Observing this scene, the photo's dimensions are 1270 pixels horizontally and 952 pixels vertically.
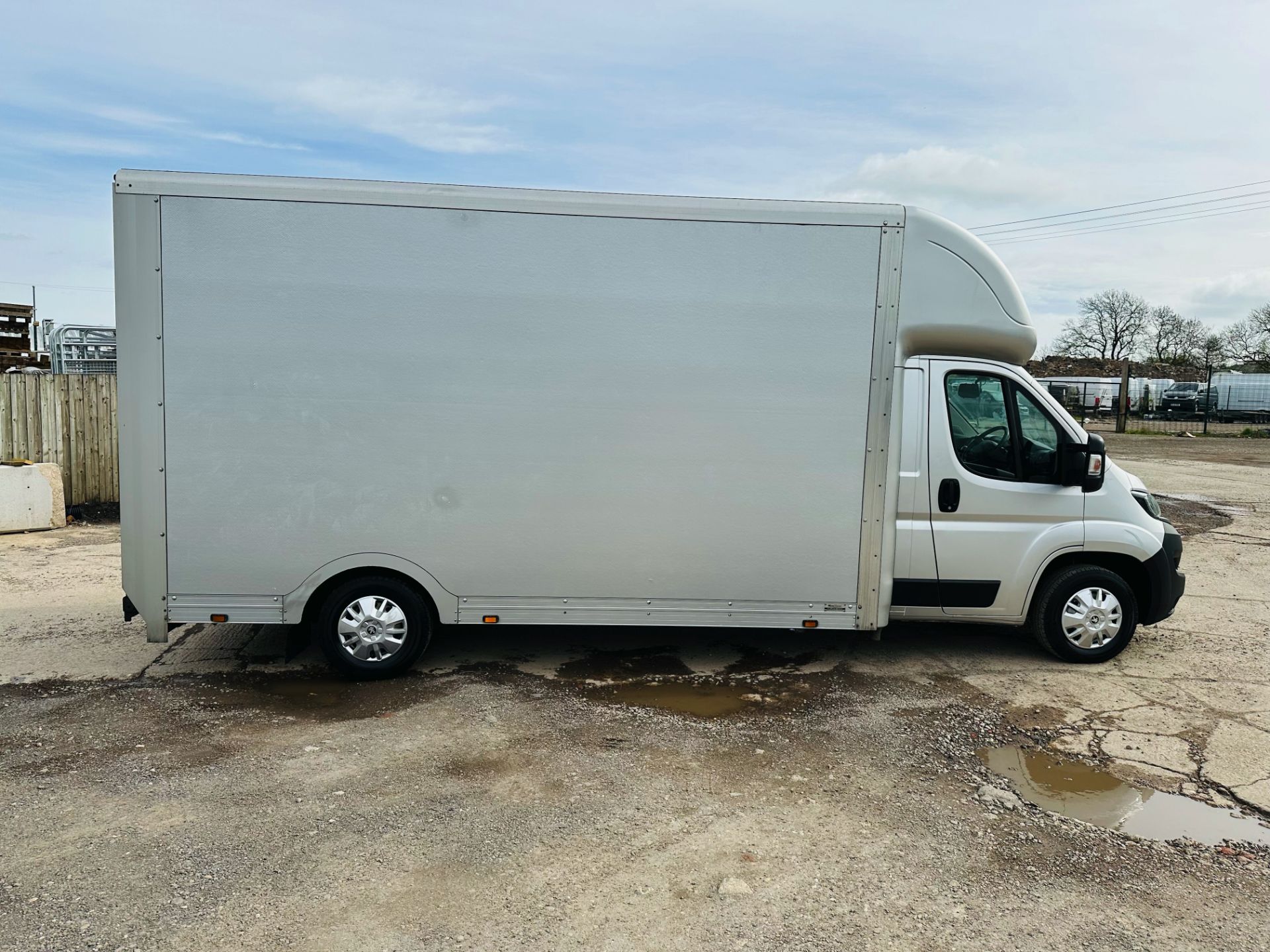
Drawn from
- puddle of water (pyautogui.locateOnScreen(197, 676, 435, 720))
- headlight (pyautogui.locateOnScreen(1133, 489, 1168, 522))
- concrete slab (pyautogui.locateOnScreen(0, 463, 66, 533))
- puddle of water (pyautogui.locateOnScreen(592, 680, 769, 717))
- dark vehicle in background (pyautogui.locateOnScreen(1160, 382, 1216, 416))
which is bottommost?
puddle of water (pyautogui.locateOnScreen(197, 676, 435, 720))

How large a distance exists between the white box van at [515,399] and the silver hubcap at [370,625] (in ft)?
0.05

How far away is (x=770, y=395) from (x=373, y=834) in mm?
3310

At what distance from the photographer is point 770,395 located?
5633 mm

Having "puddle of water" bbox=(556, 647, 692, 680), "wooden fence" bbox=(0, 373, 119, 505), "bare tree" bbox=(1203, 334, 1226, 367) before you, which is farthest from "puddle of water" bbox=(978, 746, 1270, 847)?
"bare tree" bbox=(1203, 334, 1226, 367)

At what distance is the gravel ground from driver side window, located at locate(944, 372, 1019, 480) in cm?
145

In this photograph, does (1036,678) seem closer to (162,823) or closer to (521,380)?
(521,380)

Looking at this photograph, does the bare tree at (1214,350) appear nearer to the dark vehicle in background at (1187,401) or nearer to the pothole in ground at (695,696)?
the dark vehicle in background at (1187,401)

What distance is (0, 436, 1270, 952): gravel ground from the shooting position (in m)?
3.39

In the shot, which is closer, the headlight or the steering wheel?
the steering wheel

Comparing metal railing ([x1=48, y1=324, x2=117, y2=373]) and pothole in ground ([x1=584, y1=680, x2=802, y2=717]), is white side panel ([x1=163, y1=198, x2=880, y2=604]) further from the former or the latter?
metal railing ([x1=48, y1=324, x2=117, y2=373])

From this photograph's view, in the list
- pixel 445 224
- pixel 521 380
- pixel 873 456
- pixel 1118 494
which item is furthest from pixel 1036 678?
pixel 445 224

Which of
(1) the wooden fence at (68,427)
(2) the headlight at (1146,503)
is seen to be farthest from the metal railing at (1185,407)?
(1) the wooden fence at (68,427)

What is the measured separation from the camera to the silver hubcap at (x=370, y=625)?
5738 mm

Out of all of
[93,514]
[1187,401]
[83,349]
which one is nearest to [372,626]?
[93,514]
